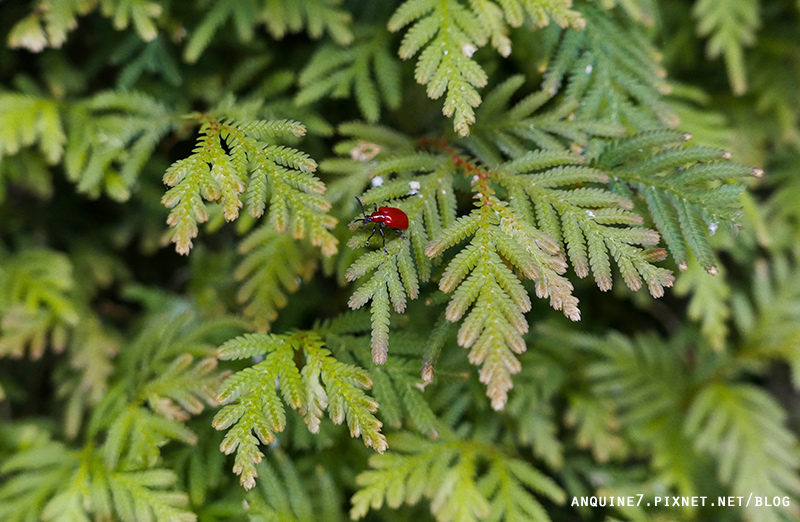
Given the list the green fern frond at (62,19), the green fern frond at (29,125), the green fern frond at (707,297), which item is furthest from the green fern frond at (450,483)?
the green fern frond at (62,19)

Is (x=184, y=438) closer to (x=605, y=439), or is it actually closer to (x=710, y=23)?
(x=605, y=439)

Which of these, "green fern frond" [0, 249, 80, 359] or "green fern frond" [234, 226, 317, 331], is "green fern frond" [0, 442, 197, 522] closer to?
"green fern frond" [0, 249, 80, 359]

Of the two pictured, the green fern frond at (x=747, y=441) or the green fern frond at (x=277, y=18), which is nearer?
the green fern frond at (x=277, y=18)

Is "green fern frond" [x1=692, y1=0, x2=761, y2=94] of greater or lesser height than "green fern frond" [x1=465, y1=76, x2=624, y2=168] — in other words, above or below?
above

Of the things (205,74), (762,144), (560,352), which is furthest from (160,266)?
(762,144)

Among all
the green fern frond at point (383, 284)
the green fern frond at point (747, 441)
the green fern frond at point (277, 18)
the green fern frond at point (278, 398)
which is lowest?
the green fern frond at point (747, 441)

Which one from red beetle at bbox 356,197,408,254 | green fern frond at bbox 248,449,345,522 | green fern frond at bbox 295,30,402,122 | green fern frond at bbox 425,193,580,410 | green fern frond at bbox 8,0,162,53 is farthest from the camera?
green fern frond at bbox 295,30,402,122

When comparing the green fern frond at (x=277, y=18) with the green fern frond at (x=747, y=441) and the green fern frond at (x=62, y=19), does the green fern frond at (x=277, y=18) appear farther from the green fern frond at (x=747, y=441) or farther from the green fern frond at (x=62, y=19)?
the green fern frond at (x=747, y=441)

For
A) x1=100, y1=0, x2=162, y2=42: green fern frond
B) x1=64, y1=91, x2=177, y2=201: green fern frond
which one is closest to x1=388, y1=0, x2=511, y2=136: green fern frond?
x1=100, y1=0, x2=162, y2=42: green fern frond
